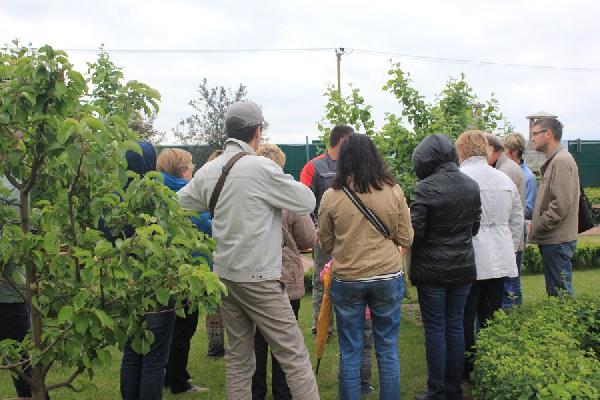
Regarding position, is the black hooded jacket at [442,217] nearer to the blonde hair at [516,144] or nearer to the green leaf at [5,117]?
the blonde hair at [516,144]

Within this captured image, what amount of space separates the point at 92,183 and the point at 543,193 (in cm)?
456

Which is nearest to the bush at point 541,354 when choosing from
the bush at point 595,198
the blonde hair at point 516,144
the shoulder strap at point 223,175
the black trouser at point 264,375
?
the black trouser at point 264,375

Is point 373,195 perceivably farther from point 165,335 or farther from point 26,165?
point 26,165

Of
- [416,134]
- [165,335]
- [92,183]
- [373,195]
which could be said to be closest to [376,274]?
[373,195]

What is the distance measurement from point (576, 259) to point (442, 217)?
845 centimetres

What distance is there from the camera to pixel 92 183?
230 cm

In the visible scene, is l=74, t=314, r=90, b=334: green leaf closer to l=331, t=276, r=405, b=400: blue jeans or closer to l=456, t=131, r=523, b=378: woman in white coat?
l=331, t=276, r=405, b=400: blue jeans

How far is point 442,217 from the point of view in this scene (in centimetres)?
408

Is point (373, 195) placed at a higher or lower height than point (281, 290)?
higher

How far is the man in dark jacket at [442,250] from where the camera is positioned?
13.4 feet

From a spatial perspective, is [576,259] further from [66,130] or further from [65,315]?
[66,130]

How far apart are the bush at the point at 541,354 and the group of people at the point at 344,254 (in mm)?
418

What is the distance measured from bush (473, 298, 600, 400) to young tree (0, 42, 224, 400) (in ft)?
5.84

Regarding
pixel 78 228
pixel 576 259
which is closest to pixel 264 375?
pixel 78 228
